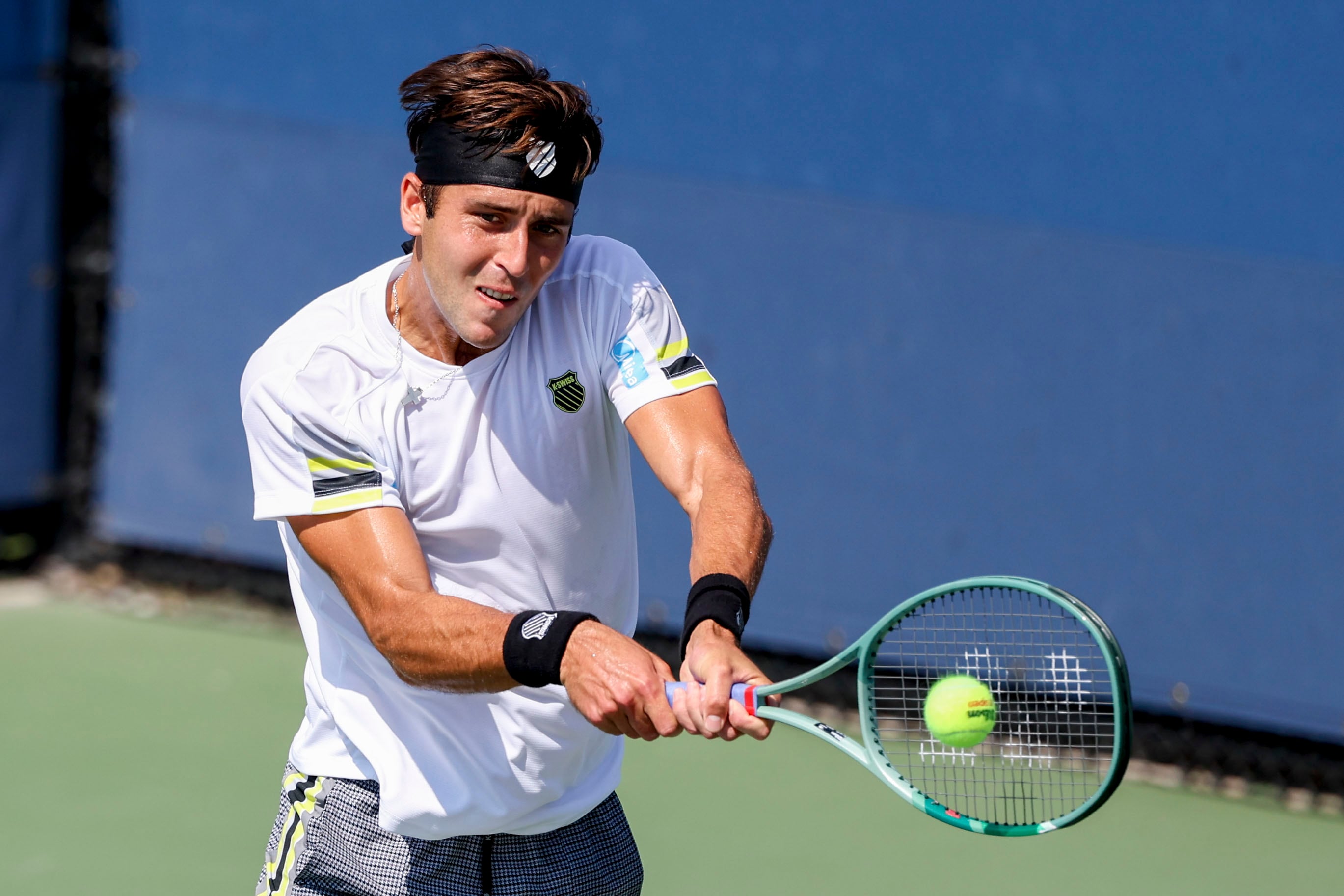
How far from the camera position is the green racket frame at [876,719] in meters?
2.08

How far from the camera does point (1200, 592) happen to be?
483 cm

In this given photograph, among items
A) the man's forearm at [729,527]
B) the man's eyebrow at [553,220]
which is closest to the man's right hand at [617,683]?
the man's forearm at [729,527]

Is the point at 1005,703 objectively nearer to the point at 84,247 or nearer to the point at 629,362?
the point at 629,362

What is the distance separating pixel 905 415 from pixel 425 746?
2914mm

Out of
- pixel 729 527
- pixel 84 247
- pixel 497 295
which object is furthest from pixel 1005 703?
pixel 84 247

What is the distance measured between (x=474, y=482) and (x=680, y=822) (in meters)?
2.28

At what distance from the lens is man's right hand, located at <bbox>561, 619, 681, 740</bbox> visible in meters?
2.11

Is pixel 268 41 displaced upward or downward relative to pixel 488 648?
upward

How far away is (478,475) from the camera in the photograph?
99.6 inches

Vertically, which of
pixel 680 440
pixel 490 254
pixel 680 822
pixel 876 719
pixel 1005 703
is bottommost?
pixel 680 822

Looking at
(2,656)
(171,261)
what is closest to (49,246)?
(171,261)

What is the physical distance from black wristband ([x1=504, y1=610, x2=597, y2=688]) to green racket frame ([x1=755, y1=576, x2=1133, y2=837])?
267 millimetres

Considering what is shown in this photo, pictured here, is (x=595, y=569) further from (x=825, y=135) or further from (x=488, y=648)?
(x=825, y=135)

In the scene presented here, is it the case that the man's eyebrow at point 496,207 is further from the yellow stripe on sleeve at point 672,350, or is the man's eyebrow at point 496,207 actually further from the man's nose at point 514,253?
the yellow stripe on sleeve at point 672,350
